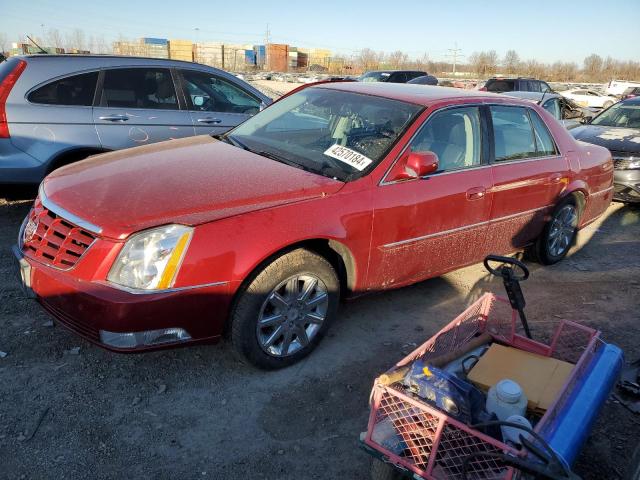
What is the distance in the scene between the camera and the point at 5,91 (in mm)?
4617

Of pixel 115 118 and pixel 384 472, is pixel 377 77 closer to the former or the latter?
pixel 115 118

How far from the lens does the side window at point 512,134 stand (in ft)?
13.6

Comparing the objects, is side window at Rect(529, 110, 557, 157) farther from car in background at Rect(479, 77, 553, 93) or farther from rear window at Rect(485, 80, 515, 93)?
rear window at Rect(485, 80, 515, 93)

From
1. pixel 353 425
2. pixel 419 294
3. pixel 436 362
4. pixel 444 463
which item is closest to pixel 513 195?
pixel 419 294

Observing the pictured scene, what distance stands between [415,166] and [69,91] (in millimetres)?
3562

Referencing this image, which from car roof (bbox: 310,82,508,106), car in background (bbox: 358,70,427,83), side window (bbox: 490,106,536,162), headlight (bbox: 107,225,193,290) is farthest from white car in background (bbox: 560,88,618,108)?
headlight (bbox: 107,225,193,290)

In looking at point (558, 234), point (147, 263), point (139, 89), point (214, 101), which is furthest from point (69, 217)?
point (558, 234)

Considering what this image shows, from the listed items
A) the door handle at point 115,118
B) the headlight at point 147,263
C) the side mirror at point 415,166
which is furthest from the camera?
the door handle at point 115,118

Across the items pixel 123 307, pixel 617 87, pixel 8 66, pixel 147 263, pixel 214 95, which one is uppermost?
pixel 8 66

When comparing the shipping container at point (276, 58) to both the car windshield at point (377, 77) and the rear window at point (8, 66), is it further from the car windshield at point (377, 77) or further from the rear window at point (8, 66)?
the rear window at point (8, 66)

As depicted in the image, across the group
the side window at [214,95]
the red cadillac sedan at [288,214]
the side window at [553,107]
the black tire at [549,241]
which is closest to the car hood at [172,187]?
the red cadillac sedan at [288,214]

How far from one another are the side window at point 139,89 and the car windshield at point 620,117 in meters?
7.13

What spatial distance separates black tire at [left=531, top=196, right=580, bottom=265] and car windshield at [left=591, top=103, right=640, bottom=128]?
433 centimetres

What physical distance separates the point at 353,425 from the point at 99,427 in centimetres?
131
